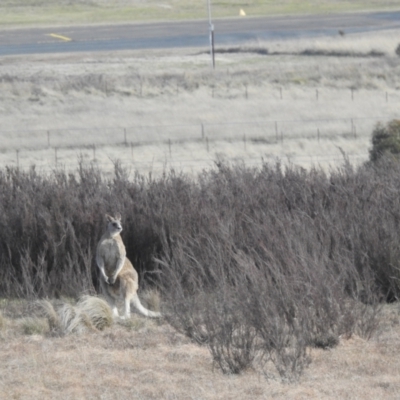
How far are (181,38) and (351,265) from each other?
2222 inches

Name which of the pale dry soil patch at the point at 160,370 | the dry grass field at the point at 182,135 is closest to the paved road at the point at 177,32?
the dry grass field at the point at 182,135

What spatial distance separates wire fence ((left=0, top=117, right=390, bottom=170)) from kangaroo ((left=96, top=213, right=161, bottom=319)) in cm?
1456

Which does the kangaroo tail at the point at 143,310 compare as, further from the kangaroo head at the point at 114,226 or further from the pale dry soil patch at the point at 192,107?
the pale dry soil patch at the point at 192,107

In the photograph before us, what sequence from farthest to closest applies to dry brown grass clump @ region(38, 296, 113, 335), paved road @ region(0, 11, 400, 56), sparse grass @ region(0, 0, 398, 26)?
sparse grass @ region(0, 0, 398, 26) < paved road @ region(0, 11, 400, 56) < dry brown grass clump @ region(38, 296, 113, 335)

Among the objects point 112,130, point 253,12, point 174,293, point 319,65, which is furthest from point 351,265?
point 253,12

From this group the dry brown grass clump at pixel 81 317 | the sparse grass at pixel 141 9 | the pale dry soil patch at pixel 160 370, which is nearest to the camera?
the pale dry soil patch at pixel 160 370

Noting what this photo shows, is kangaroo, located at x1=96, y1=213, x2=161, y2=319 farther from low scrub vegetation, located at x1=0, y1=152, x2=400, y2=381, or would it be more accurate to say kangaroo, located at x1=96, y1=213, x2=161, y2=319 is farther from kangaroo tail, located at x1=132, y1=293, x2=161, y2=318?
low scrub vegetation, located at x1=0, y1=152, x2=400, y2=381

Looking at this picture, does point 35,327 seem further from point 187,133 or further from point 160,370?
point 187,133

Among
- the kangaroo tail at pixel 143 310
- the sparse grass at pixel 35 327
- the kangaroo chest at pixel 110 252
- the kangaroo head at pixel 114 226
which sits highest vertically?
the kangaroo head at pixel 114 226

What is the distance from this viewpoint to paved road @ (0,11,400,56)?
61.8 meters

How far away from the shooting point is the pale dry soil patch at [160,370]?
7.43 m

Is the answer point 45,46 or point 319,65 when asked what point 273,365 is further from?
point 45,46

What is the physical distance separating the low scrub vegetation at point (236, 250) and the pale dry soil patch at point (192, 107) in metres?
7.68

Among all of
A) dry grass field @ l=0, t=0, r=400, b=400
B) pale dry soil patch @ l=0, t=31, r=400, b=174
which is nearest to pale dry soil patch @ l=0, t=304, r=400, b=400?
dry grass field @ l=0, t=0, r=400, b=400
